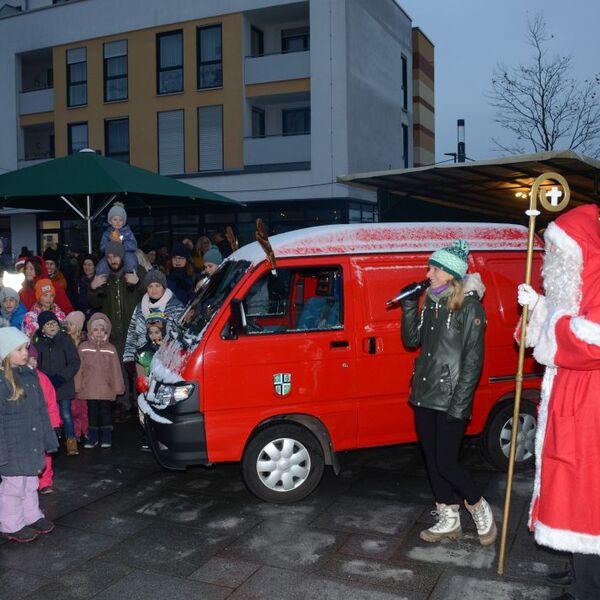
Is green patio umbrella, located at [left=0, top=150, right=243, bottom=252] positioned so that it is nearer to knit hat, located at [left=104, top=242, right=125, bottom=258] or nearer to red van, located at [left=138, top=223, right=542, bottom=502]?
knit hat, located at [left=104, top=242, right=125, bottom=258]

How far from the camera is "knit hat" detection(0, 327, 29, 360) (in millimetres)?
5359

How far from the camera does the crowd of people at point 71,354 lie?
17.5 ft

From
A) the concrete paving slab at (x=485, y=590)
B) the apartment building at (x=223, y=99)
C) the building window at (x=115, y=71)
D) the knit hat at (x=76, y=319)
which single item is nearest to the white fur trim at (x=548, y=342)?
the concrete paving slab at (x=485, y=590)

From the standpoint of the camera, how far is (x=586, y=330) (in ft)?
12.0

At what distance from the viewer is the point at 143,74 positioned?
26953 mm

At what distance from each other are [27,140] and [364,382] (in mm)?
29470

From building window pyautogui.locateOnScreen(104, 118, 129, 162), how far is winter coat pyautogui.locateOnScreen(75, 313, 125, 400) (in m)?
21.1

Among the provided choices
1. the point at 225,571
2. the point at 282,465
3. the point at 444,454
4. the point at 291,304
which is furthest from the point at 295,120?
the point at 225,571

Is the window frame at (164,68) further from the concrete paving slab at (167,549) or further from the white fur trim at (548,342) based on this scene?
the white fur trim at (548,342)

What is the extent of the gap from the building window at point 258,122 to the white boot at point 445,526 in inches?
903

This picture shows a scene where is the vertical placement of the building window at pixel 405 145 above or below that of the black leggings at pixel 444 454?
above

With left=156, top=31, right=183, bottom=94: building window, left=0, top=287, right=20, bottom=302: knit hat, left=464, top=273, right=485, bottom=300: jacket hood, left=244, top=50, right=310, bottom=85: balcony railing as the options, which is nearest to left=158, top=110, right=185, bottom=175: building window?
left=156, top=31, right=183, bottom=94: building window

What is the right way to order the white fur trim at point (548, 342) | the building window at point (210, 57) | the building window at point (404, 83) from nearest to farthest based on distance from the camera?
the white fur trim at point (548, 342), the building window at point (210, 57), the building window at point (404, 83)

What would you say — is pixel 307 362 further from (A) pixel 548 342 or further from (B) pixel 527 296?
(A) pixel 548 342
